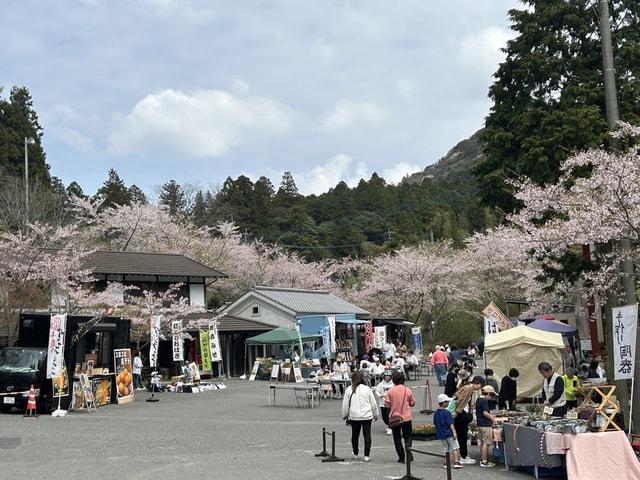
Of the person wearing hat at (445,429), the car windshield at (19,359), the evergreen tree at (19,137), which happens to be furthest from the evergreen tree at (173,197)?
the person wearing hat at (445,429)

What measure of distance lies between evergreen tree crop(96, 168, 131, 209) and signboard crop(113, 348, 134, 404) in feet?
120

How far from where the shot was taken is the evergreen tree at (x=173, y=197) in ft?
195

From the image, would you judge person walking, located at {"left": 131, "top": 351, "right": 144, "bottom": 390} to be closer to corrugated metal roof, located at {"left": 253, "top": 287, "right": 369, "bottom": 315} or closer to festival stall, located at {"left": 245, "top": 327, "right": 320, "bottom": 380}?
festival stall, located at {"left": 245, "top": 327, "right": 320, "bottom": 380}

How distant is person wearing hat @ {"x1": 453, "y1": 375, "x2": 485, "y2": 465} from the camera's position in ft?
33.3

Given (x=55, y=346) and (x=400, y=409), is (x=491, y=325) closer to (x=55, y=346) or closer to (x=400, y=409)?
(x=400, y=409)

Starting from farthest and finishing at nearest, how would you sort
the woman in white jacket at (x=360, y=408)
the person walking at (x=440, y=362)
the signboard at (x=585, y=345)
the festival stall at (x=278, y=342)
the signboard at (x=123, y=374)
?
the festival stall at (x=278, y=342) → the person walking at (x=440, y=362) → the signboard at (x=585, y=345) → the signboard at (x=123, y=374) → the woman in white jacket at (x=360, y=408)

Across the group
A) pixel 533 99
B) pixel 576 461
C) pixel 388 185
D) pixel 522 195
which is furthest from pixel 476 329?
pixel 388 185

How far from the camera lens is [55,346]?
17.2 m

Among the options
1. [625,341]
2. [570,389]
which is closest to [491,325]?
[570,389]

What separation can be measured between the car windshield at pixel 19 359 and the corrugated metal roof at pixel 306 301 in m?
18.7

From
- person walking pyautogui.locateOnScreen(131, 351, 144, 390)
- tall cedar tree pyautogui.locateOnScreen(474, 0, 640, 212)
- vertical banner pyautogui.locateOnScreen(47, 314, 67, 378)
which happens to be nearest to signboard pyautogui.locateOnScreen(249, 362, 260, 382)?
person walking pyautogui.locateOnScreen(131, 351, 144, 390)

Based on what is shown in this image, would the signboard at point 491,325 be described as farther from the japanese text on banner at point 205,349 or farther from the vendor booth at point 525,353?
the japanese text on banner at point 205,349

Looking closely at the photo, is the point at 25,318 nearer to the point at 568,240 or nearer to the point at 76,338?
the point at 76,338

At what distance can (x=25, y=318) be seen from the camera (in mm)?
19156
